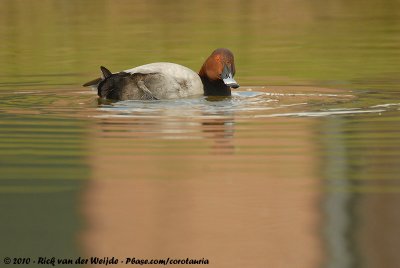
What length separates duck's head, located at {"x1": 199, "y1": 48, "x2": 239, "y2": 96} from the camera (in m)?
13.9

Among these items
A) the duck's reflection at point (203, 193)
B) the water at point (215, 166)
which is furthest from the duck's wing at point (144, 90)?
the duck's reflection at point (203, 193)

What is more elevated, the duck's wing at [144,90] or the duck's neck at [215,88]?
the duck's wing at [144,90]

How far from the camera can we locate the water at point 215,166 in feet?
22.6

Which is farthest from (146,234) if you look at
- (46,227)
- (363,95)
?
(363,95)

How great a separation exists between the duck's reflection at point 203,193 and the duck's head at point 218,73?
7.35ft

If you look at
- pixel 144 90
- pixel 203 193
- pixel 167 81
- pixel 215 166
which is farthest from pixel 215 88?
pixel 203 193

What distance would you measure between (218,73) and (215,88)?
16cm

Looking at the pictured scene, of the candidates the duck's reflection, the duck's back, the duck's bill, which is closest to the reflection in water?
the duck's reflection

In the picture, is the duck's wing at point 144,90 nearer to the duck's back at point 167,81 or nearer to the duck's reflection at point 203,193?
the duck's back at point 167,81

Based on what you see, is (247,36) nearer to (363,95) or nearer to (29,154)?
(363,95)

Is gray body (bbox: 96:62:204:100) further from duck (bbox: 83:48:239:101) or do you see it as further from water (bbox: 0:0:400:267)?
water (bbox: 0:0:400:267)

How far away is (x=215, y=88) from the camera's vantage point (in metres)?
14.0

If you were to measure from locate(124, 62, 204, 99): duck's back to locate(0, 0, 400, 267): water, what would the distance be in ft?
0.53

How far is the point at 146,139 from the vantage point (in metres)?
10.5
